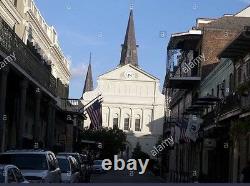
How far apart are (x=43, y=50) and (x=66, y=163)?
918 inches

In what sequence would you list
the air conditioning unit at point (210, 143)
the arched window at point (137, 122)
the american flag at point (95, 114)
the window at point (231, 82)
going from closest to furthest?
the window at point (231, 82), the air conditioning unit at point (210, 143), the american flag at point (95, 114), the arched window at point (137, 122)

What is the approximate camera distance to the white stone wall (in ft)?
341

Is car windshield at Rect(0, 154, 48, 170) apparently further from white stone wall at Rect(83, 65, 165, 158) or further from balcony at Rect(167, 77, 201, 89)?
white stone wall at Rect(83, 65, 165, 158)

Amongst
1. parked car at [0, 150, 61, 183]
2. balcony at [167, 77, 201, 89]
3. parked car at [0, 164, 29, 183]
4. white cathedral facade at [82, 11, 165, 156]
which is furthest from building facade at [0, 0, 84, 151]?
white cathedral facade at [82, 11, 165, 156]

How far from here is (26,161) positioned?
18.9 m

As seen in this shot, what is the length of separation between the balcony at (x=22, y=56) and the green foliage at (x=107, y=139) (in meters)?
44.7

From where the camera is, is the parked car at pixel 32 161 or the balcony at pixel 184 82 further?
the balcony at pixel 184 82

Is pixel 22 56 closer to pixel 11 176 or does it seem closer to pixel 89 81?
pixel 11 176

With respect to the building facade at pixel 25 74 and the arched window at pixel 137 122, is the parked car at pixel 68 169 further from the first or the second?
the arched window at pixel 137 122

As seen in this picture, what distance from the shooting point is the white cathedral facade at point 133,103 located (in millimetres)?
103750

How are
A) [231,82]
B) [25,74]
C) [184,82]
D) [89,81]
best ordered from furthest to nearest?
[89,81] < [184,82] < [231,82] < [25,74]

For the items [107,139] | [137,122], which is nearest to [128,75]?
[137,122]

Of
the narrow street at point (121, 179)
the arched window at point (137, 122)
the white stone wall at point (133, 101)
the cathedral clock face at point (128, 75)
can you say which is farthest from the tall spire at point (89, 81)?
the narrow street at point (121, 179)

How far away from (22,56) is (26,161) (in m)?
10.7
